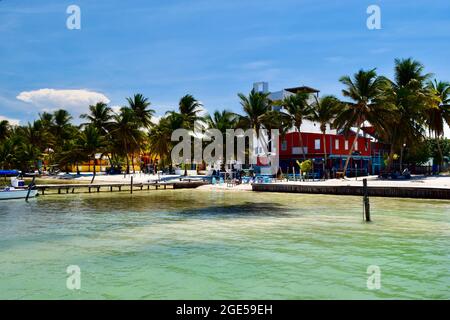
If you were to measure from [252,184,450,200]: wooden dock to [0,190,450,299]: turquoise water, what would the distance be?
759 cm

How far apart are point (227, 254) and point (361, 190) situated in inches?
965

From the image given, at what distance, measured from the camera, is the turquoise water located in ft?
32.6

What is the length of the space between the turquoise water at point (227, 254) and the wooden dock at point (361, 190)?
299 inches

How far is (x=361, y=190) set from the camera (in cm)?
3497

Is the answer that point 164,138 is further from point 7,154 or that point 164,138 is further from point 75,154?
point 7,154

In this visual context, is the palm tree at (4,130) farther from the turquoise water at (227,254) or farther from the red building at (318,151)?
the turquoise water at (227,254)

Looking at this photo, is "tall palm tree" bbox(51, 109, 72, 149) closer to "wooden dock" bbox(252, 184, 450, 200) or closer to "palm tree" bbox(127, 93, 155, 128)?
"palm tree" bbox(127, 93, 155, 128)

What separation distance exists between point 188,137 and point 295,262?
46775 mm

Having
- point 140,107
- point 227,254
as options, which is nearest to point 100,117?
point 140,107

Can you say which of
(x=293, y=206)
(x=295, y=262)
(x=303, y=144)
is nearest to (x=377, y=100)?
(x=303, y=144)

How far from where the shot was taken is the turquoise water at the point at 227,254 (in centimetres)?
995

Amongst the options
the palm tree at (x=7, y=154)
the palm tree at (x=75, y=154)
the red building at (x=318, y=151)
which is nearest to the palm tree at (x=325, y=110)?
the red building at (x=318, y=151)
